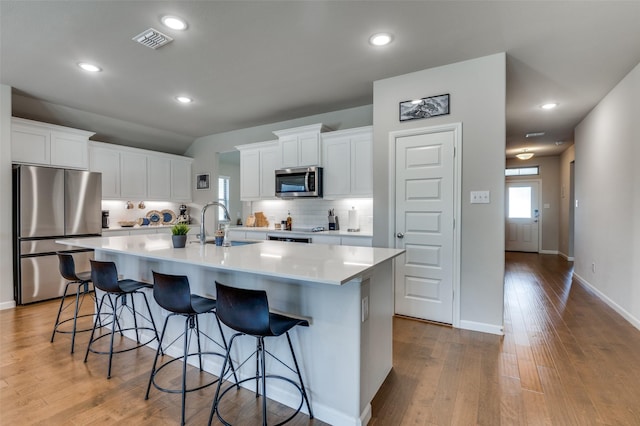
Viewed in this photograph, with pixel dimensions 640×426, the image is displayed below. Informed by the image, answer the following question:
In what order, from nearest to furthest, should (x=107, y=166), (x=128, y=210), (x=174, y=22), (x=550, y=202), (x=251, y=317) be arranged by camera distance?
(x=251, y=317)
(x=174, y=22)
(x=107, y=166)
(x=128, y=210)
(x=550, y=202)

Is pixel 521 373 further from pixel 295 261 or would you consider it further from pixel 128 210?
pixel 128 210

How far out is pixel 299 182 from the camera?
4.54m

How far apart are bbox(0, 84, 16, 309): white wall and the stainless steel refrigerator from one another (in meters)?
0.07

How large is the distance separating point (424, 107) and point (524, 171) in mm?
6722

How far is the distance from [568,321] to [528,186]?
597 centimetres

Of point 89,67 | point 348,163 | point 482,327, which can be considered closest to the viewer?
point 482,327

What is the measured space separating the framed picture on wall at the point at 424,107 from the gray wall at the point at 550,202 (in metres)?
6.63

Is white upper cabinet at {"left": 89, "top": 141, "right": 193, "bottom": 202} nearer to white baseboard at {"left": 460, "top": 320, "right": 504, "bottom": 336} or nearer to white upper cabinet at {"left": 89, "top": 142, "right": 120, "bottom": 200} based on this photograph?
white upper cabinet at {"left": 89, "top": 142, "right": 120, "bottom": 200}

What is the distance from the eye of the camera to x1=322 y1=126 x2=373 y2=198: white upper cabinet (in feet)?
13.4

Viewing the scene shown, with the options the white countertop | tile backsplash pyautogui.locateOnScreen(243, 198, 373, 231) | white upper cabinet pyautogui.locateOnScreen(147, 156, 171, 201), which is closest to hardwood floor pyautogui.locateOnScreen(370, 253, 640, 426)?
the white countertop

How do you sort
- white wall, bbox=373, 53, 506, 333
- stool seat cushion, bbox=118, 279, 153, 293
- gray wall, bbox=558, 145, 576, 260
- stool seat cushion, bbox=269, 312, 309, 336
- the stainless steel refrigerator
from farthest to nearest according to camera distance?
1. gray wall, bbox=558, 145, 576, 260
2. the stainless steel refrigerator
3. white wall, bbox=373, 53, 506, 333
4. stool seat cushion, bbox=118, 279, 153, 293
5. stool seat cushion, bbox=269, 312, 309, 336

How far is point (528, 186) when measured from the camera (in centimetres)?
817

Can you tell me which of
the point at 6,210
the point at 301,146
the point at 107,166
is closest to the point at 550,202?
the point at 301,146

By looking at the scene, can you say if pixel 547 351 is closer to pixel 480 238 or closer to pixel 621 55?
pixel 480 238
